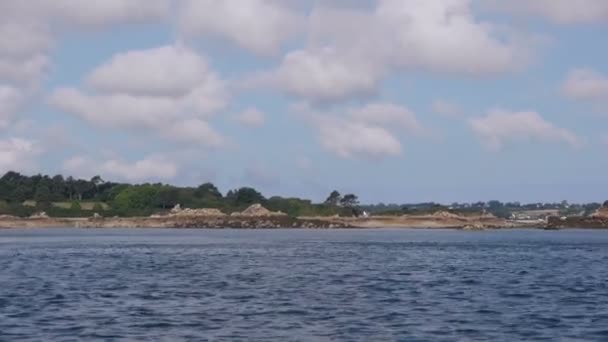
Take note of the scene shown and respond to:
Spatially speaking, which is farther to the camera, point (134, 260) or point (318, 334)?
point (134, 260)

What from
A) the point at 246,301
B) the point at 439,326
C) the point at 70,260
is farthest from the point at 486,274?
the point at 70,260

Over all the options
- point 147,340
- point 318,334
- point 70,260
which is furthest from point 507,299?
point 70,260

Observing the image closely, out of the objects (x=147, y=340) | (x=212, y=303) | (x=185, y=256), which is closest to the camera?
(x=147, y=340)

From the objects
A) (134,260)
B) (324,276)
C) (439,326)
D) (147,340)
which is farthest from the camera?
(134,260)

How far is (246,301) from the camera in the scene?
137 ft

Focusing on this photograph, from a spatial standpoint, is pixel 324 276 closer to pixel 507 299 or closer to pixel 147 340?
pixel 507 299

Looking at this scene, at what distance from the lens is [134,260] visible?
75812mm

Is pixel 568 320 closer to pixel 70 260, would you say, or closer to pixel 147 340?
pixel 147 340

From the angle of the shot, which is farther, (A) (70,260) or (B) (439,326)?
(A) (70,260)

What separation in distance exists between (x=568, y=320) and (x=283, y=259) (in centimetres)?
4347

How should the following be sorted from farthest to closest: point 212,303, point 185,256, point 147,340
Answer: point 185,256, point 212,303, point 147,340

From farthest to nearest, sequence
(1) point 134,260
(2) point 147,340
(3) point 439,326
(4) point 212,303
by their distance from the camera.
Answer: (1) point 134,260, (4) point 212,303, (3) point 439,326, (2) point 147,340

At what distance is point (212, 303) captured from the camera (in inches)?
1602

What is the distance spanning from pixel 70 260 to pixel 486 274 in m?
33.2
